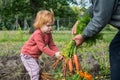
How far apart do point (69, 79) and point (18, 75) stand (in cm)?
212

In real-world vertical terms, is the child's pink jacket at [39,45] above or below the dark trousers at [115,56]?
below

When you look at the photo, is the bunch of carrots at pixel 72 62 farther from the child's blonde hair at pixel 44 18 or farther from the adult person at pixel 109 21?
the child's blonde hair at pixel 44 18

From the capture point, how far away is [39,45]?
587cm

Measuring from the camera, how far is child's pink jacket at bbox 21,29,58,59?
19.2 feet

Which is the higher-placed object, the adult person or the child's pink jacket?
the adult person

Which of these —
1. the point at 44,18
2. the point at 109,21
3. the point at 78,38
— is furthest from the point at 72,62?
the point at 44,18

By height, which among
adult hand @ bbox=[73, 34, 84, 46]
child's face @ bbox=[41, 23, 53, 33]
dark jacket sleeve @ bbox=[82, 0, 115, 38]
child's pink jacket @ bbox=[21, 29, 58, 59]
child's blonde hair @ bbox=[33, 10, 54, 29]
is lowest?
child's pink jacket @ bbox=[21, 29, 58, 59]

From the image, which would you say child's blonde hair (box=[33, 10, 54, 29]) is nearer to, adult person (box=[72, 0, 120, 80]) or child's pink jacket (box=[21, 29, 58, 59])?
child's pink jacket (box=[21, 29, 58, 59])

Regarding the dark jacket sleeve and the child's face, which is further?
the child's face

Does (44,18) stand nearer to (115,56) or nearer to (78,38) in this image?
(78,38)

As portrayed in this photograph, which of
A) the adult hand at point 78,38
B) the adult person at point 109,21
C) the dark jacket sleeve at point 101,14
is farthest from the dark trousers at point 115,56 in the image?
the adult hand at point 78,38

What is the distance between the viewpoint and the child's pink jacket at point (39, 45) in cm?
585

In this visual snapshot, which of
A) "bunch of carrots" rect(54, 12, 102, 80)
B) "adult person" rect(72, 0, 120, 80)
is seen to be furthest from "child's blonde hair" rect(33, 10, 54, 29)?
"adult person" rect(72, 0, 120, 80)

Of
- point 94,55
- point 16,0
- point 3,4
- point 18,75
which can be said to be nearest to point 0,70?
point 18,75
